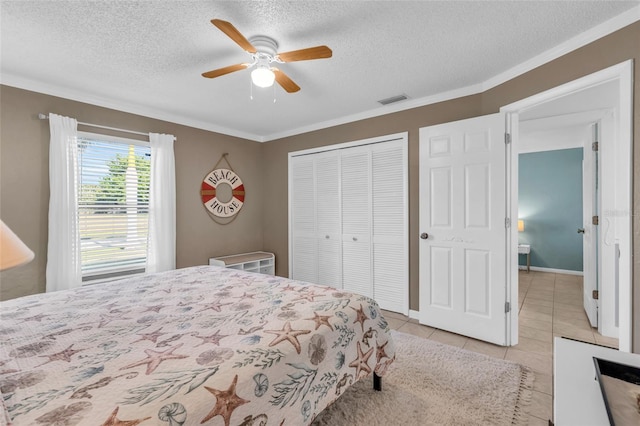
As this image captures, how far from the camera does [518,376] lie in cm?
210

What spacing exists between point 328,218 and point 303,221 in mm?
458

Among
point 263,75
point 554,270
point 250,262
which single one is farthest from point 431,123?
point 554,270

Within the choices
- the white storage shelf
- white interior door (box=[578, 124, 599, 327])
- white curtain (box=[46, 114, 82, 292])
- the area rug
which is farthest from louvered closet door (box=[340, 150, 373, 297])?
white curtain (box=[46, 114, 82, 292])

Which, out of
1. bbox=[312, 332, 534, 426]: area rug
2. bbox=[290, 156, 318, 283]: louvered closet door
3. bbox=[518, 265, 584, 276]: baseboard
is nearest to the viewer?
bbox=[312, 332, 534, 426]: area rug

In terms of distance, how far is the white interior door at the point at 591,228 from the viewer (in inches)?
118

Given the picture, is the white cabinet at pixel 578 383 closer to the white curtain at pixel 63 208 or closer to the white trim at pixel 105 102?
the white curtain at pixel 63 208

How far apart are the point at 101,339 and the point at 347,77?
2600 millimetres

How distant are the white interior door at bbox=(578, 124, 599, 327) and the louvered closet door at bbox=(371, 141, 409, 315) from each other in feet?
6.29

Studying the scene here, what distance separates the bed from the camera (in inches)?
34.4

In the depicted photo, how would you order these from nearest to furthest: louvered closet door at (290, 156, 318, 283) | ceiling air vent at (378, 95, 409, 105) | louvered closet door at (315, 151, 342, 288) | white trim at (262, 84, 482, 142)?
white trim at (262, 84, 482, 142) → ceiling air vent at (378, 95, 409, 105) → louvered closet door at (315, 151, 342, 288) → louvered closet door at (290, 156, 318, 283)

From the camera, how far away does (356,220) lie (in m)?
3.79

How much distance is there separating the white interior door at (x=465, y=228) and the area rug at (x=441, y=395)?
474 mm

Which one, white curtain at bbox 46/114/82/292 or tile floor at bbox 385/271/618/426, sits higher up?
white curtain at bbox 46/114/82/292

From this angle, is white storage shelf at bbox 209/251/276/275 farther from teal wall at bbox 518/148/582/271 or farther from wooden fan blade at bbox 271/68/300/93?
teal wall at bbox 518/148/582/271
